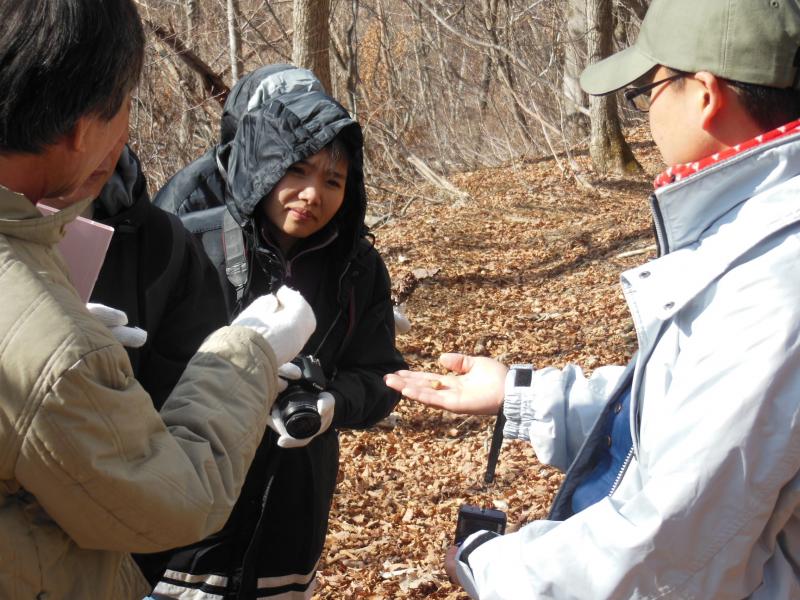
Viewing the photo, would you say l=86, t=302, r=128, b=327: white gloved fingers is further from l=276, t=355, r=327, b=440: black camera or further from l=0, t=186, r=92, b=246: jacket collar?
l=276, t=355, r=327, b=440: black camera

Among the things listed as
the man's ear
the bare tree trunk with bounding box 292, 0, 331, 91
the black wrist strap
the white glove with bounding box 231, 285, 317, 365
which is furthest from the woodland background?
the man's ear

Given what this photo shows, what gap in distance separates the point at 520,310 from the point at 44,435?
6818 mm

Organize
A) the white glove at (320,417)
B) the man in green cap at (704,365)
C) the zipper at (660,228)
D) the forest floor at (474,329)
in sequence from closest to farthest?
the man in green cap at (704,365)
the zipper at (660,228)
the white glove at (320,417)
the forest floor at (474,329)

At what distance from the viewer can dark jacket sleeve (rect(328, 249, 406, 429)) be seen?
3.01m

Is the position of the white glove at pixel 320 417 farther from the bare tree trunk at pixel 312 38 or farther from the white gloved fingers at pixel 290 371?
the bare tree trunk at pixel 312 38

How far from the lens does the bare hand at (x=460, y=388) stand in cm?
222

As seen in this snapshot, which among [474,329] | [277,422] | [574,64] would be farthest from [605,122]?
[277,422]

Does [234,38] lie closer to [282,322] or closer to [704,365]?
[282,322]

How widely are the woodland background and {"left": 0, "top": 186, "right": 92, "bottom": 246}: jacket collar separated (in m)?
3.18

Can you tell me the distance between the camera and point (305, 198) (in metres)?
2.99

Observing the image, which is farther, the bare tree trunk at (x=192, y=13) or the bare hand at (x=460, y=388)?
the bare tree trunk at (x=192, y=13)

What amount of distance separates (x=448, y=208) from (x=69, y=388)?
10.2 m

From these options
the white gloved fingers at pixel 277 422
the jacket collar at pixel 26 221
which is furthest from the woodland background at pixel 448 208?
the jacket collar at pixel 26 221

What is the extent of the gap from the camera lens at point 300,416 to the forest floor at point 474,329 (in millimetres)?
1872
